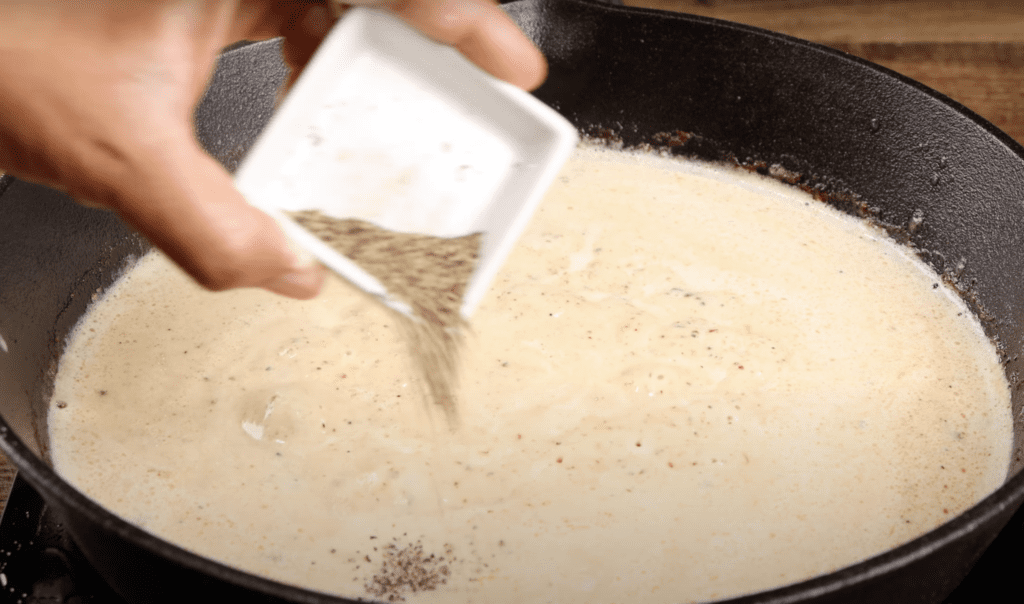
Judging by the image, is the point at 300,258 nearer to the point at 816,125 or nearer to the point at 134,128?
the point at 134,128

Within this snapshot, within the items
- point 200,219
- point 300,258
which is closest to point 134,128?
point 200,219

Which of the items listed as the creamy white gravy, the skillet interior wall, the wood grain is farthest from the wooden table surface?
the creamy white gravy

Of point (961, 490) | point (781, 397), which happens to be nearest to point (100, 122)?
point (781, 397)

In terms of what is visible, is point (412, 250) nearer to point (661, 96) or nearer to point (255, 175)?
point (255, 175)

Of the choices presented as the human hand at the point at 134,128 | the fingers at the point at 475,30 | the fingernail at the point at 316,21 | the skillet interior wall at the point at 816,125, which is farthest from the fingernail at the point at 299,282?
the skillet interior wall at the point at 816,125

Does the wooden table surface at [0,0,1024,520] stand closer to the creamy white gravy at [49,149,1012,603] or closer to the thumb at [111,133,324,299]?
the creamy white gravy at [49,149,1012,603]
